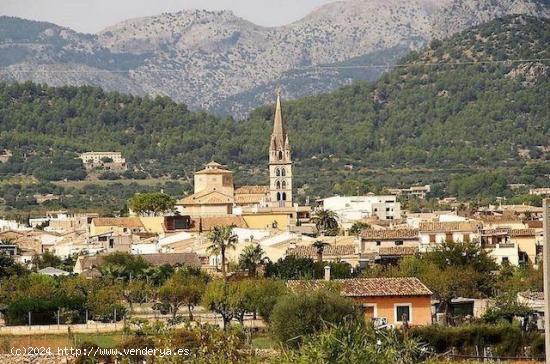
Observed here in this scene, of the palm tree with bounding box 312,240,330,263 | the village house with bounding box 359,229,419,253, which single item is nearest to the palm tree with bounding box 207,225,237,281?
the palm tree with bounding box 312,240,330,263

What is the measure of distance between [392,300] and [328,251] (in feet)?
84.4

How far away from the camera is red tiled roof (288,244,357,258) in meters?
70.2

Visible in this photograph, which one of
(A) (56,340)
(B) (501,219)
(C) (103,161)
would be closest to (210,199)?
(B) (501,219)

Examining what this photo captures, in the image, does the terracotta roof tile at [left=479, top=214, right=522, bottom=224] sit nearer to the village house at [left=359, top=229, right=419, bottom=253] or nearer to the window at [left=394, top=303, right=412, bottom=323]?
the village house at [left=359, top=229, right=419, bottom=253]

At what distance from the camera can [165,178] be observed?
17075 centimetres

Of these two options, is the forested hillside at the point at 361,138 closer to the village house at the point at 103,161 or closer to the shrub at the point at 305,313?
the village house at the point at 103,161

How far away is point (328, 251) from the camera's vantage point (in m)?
70.9

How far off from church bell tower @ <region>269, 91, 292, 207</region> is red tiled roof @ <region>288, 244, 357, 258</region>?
112 feet

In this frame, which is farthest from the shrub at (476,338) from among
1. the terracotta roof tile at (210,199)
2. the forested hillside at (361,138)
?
the forested hillside at (361,138)

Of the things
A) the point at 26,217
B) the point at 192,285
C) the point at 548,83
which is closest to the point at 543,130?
the point at 548,83

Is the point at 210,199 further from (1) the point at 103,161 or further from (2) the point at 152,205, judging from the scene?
(1) the point at 103,161

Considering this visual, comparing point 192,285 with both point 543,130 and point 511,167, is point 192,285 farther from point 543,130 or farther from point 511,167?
point 543,130

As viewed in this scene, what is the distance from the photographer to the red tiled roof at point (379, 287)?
45.1 m

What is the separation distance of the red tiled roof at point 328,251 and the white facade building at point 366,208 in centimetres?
2858
